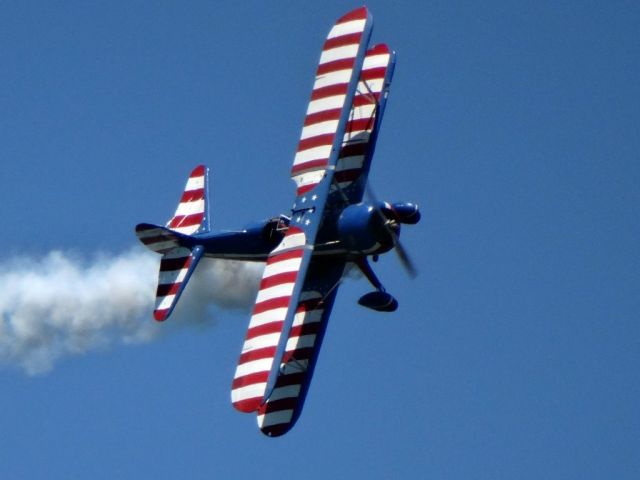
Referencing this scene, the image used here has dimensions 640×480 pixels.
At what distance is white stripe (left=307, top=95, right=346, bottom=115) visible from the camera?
1927 inches

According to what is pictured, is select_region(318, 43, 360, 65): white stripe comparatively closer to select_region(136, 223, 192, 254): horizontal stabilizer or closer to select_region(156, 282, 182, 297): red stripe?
select_region(136, 223, 192, 254): horizontal stabilizer

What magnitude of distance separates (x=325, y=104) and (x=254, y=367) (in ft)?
18.6

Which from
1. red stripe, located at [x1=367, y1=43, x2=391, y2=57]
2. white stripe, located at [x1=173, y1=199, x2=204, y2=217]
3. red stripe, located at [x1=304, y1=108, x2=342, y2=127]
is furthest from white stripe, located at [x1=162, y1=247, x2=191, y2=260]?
red stripe, located at [x1=367, y1=43, x2=391, y2=57]

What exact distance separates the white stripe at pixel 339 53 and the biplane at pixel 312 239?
0.02 metres

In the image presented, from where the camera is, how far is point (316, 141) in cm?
4866

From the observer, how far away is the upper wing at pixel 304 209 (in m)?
46.7

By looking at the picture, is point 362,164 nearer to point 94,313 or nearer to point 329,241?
point 329,241

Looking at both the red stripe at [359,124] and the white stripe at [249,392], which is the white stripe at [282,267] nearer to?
the white stripe at [249,392]

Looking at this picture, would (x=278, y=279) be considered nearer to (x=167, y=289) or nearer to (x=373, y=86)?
(x=167, y=289)

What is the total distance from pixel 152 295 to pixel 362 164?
611 centimetres

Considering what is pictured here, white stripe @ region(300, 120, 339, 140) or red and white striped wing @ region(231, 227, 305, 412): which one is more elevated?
white stripe @ region(300, 120, 339, 140)

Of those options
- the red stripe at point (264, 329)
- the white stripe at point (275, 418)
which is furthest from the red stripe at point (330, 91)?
the white stripe at point (275, 418)

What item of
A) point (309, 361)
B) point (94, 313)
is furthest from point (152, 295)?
point (309, 361)

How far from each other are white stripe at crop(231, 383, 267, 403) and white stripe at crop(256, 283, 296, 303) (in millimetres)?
1872
